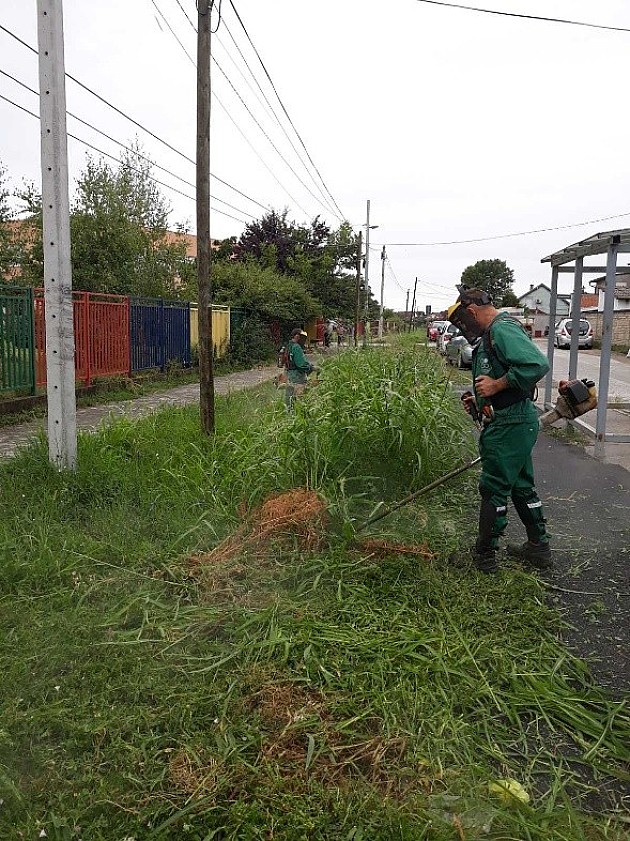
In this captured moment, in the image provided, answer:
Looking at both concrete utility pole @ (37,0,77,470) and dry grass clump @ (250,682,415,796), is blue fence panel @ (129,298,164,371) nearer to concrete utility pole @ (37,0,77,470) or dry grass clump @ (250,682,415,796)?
concrete utility pole @ (37,0,77,470)

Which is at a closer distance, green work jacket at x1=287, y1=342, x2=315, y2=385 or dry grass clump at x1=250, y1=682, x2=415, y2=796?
dry grass clump at x1=250, y1=682, x2=415, y2=796

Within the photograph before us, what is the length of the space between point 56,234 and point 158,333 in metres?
10.9

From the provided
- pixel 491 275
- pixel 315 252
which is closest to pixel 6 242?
pixel 315 252

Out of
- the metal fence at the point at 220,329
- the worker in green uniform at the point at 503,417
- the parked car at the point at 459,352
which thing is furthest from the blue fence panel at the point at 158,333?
the worker in green uniform at the point at 503,417

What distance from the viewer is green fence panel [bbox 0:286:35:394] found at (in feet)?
32.8

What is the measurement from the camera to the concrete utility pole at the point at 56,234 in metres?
5.53

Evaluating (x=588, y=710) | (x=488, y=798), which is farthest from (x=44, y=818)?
(x=588, y=710)

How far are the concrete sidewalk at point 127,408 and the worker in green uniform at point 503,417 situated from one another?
4253 mm

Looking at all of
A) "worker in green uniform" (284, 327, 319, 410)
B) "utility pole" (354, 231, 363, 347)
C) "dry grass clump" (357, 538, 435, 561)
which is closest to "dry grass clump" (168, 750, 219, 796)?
"dry grass clump" (357, 538, 435, 561)

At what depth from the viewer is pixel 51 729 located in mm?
2689

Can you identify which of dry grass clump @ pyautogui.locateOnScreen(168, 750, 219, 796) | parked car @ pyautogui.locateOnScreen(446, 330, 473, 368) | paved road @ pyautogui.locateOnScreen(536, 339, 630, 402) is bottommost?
dry grass clump @ pyautogui.locateOnScreen(168, 750, 219, 796)

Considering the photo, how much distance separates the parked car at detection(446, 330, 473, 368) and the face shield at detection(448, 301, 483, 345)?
50.6 ft

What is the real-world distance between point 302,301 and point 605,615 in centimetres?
2300

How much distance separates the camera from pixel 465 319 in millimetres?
4559
